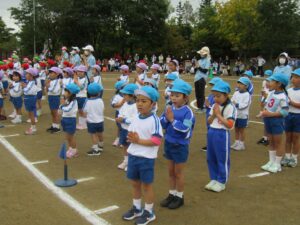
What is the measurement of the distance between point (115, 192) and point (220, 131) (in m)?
1.91

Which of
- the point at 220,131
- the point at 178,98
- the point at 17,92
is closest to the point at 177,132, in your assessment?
the point at 178,98

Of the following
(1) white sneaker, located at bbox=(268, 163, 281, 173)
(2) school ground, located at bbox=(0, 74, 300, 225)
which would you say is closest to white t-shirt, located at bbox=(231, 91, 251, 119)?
(2) school ground, located at bbox=(0, 74, 300, 225)

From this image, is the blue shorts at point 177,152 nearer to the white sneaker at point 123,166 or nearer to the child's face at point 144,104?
the child's face at point 144,104

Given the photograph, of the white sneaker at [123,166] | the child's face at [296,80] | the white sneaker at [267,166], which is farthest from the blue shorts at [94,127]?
the child's face at [296,80]

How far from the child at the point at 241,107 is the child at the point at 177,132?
11.2 ft

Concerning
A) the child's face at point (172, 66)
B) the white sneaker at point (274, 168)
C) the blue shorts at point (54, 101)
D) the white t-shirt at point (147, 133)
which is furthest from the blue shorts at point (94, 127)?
the child's face at point (172, 66)

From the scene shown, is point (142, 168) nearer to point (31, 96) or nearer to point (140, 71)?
point (31, 96)

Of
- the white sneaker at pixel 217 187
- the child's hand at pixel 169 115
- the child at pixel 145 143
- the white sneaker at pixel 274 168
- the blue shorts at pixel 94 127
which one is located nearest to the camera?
the child at pixel 145 143

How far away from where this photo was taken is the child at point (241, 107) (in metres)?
8.57

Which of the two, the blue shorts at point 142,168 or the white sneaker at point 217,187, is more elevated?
the blue shorts at point 142,168

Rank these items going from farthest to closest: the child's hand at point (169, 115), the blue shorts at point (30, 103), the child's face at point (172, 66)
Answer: the child's face at point (172, 66)
the blue shorts at point (30, 103)
the child's hand at point (169, 115)

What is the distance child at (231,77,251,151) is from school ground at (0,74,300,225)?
0.28 metres

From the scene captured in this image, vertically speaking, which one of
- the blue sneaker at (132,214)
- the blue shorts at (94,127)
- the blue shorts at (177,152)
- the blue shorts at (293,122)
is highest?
the blue shorts at (293,122)

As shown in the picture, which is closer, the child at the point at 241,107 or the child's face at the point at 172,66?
the child at the point at 241,107
